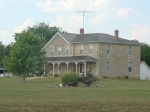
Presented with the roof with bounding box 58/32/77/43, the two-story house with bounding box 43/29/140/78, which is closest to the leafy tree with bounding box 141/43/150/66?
the two-story house with bounding box 43/29/140/78

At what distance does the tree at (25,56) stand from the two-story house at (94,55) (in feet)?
39.8

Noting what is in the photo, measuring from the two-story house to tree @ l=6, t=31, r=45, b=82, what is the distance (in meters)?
12.1

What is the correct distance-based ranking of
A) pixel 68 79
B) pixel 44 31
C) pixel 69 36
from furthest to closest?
1. pixel 44 31
2. pixel 69 36
3. pixel 68 79

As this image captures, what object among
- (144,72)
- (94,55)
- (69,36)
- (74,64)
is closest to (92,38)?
(94,55)

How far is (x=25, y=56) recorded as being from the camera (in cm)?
A: 5216

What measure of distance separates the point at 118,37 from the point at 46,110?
172 ft

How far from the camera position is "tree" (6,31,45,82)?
51.6 metres

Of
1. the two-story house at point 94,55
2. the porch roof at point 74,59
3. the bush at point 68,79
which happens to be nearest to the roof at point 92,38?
the two-story house at point 94,55

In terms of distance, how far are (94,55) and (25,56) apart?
16.1 metres

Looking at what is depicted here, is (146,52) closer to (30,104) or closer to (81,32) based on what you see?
(81,32)

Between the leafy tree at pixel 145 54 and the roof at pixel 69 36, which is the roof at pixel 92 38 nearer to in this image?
the roof at pixel 69 36

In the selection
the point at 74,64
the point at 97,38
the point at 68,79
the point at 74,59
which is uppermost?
the point at 97,38

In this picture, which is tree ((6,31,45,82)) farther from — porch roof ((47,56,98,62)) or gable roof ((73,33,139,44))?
gable roof ((73,33,139,44))

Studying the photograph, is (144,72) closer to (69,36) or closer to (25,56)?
(69,36)
